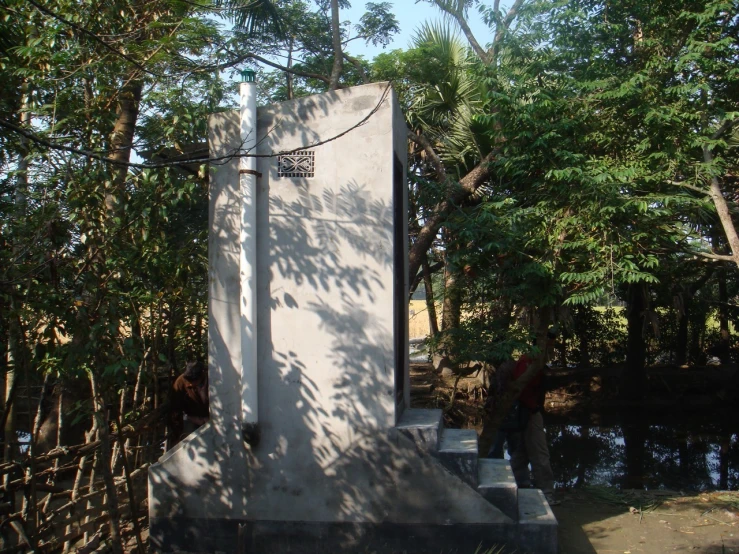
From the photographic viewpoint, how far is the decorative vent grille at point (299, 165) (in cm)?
552

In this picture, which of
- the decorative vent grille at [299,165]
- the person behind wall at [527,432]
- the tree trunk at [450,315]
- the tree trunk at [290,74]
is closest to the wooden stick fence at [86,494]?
the decorative vent grille at [299,165]

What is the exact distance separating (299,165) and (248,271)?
0.95 meters

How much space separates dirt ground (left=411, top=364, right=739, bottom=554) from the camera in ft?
19.0

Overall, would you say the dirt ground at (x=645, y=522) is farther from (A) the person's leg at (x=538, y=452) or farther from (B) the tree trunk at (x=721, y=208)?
(B) the tree trunk at (x=721, y=208)

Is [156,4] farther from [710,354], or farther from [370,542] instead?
[710,354]

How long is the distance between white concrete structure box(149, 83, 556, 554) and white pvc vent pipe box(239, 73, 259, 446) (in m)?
0.04

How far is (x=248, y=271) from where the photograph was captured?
5.36m

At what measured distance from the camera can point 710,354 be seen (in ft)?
56.9

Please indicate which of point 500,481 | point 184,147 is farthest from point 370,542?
point 184,147

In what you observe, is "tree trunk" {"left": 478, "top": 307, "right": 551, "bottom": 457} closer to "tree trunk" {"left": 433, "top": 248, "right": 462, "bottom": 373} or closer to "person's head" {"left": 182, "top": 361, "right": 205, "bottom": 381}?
"tree trunk" {"left": 433, "top": 248, "right": 462, "bottom": 373}

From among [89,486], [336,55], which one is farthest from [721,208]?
[89,486]

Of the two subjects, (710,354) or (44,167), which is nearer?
(44,167)

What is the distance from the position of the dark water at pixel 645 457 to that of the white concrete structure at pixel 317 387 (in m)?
4.83

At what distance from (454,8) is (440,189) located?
491cm
